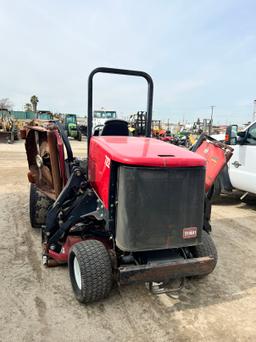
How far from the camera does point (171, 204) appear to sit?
8.63 ft

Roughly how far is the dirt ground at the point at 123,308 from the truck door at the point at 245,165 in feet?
6.96

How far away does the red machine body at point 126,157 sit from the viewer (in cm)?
255

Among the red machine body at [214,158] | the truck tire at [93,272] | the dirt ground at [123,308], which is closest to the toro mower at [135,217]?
the truck tire at [93,272]

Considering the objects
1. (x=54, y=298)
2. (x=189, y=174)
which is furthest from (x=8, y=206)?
(x=189, y=174)

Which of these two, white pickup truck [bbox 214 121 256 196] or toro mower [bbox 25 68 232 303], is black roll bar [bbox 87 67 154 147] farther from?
white pickup truck [bbox 214 121 256 196]

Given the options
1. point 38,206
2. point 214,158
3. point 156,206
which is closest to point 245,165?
point 214,158

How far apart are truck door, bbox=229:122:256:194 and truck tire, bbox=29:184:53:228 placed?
3.52 meters

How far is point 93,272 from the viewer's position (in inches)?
107

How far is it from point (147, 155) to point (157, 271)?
912 millimetres

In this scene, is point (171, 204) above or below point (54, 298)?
above

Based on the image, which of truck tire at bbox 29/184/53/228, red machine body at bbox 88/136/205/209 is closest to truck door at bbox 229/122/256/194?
red machine body at bbox 88/136/205/209

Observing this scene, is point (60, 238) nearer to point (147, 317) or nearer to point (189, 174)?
point (147, 317)

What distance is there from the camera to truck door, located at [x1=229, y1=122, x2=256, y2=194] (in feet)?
19.4

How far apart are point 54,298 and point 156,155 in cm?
155
